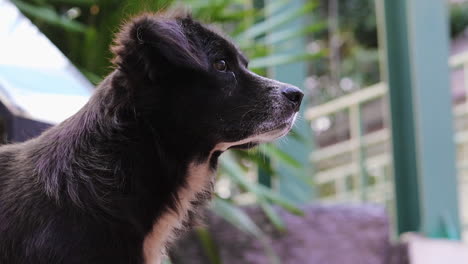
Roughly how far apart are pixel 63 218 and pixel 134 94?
1.13 ft

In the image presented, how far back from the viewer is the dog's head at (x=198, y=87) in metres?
1.70

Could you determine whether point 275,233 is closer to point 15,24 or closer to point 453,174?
point 453,174

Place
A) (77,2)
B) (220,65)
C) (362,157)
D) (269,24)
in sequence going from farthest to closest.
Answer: (362,157) → (269,24) → (77,2) → (220,65)

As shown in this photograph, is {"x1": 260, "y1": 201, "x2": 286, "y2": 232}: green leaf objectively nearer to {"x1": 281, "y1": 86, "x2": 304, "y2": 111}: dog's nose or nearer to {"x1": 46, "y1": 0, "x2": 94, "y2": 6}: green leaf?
{"x1": 46, "y1": 0, "x2": 94, "y2": 6}: green leaf

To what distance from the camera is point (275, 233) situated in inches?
173

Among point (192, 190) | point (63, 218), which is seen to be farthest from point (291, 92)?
point (63, 218)

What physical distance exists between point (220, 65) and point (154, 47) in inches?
7.6

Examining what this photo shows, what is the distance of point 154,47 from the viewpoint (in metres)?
1.69

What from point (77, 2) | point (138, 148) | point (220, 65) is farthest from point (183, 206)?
point (77, 2)

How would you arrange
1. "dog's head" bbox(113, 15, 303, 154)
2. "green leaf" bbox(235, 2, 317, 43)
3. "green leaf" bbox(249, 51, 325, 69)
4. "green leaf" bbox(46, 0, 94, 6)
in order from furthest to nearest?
"green leaf" bbox(235, 2, 317, 43) → "green leaf" bbox(249, 51, 325, 69) → "green leaf" bbox(46, 0, 94, 6) → "dog's head" bbox(113, 15, 303, 154)

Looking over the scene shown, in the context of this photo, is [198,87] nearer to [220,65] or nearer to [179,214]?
[220,65]

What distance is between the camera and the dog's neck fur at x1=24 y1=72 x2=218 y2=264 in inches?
64.4

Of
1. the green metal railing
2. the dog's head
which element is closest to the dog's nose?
the dog's head

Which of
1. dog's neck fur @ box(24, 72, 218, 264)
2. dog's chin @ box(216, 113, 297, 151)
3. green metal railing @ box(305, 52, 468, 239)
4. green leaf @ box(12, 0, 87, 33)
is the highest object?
green leaf @ box(12, 0, 87, 33)
